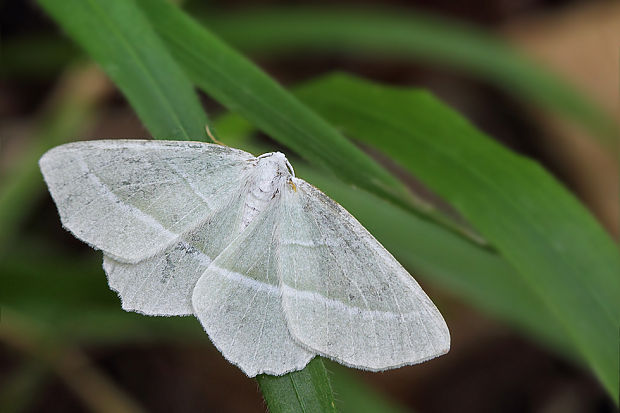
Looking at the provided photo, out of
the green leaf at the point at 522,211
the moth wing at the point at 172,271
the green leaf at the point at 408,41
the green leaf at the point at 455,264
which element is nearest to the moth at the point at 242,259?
the moth wing at the point at 172,271

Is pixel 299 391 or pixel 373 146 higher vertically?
pixel 373 146

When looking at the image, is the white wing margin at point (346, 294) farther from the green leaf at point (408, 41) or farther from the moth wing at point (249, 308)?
the green leaf at point (408, 41)

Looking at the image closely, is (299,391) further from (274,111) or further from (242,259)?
(274,111)

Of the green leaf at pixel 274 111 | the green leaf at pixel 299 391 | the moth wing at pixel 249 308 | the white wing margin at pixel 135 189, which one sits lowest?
the green leaf at pixel 299 391

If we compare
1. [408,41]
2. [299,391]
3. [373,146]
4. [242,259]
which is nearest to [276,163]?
[242,259]

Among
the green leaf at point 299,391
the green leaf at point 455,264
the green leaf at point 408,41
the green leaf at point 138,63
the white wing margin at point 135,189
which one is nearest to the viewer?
the green leaf at point 299,391

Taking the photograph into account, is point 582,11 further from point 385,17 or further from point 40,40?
point 40,40

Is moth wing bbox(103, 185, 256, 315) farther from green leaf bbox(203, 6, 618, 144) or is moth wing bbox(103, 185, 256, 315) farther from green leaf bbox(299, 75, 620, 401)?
green leaf bbox(203, 6, 618, 144)

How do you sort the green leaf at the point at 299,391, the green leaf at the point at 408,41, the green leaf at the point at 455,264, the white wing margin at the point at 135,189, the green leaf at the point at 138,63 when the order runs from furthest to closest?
the green leaf at the point at 408,41
the green leaf at the point at 455,264
the green leaf at the point at 138,63
the white wing margin at the point at 135,189
the green leaf at the point at 299,391
